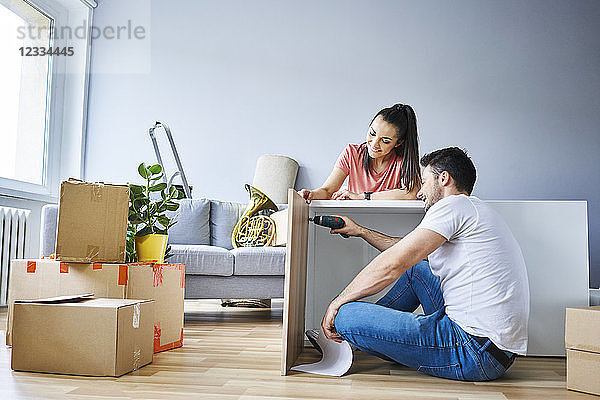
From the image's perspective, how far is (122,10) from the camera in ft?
16.4

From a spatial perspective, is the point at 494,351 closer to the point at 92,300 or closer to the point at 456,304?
the point at 456,304

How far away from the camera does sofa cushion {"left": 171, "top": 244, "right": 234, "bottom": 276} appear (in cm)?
325

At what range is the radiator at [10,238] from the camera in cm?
375

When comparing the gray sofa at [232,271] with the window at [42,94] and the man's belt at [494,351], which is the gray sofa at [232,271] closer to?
the window at [42,94]

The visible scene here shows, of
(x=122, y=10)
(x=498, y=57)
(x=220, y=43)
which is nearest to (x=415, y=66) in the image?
(x=498, y=57)

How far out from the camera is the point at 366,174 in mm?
2543

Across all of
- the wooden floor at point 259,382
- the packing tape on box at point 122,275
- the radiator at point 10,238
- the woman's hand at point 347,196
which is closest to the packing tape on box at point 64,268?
the packing tape on box at point 122,275

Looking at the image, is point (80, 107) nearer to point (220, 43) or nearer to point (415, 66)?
point (220, 43)

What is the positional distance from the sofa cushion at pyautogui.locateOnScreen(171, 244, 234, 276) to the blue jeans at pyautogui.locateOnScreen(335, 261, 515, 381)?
1.54m

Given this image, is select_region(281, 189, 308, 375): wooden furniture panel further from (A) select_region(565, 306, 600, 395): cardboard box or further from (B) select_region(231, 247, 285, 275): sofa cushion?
(B) select_region(231, 247, 285, 275): sofa cushion

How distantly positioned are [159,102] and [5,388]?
140 inches

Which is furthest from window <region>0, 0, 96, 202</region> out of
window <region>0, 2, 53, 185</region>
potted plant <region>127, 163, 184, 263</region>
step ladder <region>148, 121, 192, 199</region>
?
potted plant <region>127, 163, 184, 263</region>

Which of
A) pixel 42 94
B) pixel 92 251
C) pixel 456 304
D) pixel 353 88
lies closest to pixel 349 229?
pixel 456 304

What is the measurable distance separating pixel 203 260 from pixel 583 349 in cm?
208
